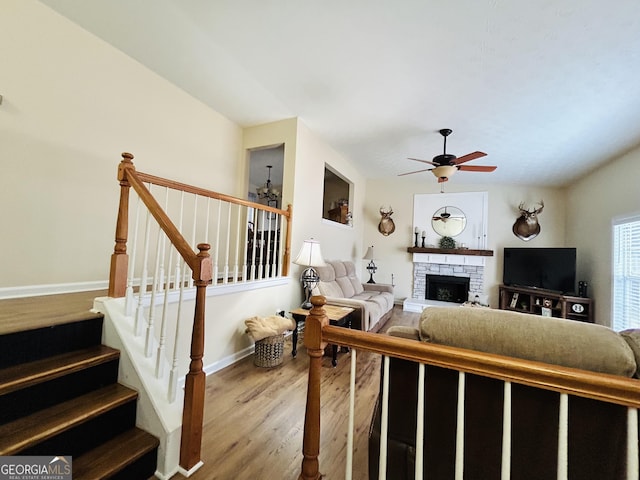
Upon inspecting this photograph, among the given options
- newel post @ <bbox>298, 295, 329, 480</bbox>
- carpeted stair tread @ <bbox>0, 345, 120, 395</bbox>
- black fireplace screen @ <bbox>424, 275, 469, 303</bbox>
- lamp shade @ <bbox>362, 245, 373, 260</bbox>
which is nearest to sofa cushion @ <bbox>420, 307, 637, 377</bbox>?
newel post @ <bbox>298, 295, 329, 480</bbox>

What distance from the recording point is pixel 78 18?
2229 millimetres


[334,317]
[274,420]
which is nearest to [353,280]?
[334,317]

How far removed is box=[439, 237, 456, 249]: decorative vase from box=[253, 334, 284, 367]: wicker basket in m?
4.45

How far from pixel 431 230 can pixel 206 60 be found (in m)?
5.14

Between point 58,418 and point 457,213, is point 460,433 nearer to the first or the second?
point 58,418

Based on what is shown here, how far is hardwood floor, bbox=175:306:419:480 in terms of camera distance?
145 centimetres

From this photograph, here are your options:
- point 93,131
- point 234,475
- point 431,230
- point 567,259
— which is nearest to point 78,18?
point 93,131

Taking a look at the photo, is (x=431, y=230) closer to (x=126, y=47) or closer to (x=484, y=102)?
(x=484, y=102)

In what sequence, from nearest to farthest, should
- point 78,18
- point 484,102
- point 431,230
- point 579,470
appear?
1. point 579,470
2. point 78,18
3. point 484,102
4. point 431,230

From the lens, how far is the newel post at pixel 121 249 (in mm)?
1688

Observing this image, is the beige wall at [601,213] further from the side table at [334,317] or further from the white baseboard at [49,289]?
the white baseboard at [49,289]

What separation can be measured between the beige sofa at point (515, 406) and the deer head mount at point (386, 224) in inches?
203

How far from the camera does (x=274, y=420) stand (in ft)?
5.97

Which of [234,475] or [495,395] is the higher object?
[495,395]
